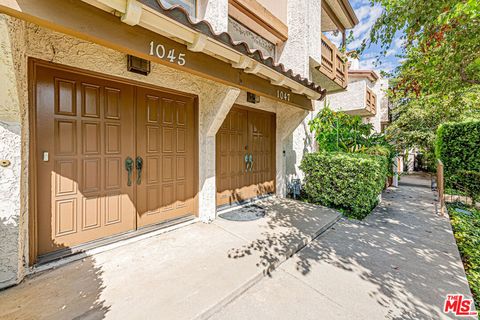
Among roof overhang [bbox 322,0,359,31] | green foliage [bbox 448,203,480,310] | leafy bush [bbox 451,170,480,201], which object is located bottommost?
green foliage [bbox 448,203,480,310]

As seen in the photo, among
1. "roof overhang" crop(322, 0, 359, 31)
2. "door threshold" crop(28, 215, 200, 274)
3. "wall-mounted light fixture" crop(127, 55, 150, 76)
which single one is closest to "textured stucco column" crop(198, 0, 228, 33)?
"wall-mounted light fixture" crop(127, 55, 150, 76)

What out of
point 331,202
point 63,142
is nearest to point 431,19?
point 331,202

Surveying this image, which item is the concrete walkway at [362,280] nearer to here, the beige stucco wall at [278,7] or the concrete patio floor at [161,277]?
the concrete patio floor at [161,277]

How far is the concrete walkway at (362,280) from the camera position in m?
2.22

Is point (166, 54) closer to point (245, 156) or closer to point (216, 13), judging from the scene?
point (216, 13)

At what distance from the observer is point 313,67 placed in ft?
23.9

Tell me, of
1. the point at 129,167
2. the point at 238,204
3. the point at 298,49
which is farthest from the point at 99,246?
the point at 298,49

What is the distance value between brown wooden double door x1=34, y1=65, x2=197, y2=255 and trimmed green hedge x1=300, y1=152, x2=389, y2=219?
12.9 ft

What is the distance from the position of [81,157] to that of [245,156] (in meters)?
3.87

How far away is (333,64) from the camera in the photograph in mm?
8375

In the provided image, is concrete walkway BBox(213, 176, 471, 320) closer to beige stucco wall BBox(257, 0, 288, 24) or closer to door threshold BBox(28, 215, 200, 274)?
door threshold BBox(28, 215, 200, 274)

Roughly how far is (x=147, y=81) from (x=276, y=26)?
5196 mm

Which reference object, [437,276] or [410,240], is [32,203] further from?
[410,240]

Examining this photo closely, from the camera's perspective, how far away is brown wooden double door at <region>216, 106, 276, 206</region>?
5.30m
